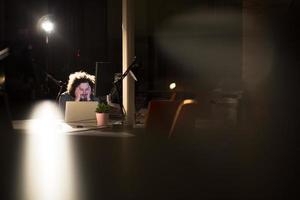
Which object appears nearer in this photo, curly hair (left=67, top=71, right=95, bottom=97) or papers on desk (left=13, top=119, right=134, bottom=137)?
papers on desk (left=13, top=119, right=134, bottom=137)

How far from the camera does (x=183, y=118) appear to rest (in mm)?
6508

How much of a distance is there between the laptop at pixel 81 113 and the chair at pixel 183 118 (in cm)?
170

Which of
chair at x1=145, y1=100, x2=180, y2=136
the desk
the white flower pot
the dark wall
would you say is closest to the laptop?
the white flower pot

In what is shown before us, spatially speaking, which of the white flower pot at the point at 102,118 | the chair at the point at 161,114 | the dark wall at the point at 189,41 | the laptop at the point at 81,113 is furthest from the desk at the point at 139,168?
the dark wall at the point at 189,41

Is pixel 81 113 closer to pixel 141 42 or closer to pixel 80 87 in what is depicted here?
pixel 80 87

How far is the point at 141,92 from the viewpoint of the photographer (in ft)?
49.4

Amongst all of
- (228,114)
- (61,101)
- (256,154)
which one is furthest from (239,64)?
(256,154)

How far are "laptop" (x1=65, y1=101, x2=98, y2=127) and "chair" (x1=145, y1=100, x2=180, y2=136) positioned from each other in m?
1.03

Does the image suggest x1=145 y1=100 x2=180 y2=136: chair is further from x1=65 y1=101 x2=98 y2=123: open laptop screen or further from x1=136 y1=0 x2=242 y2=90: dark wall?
x1=136 y1=0 x2=242 y2=90: dark wall

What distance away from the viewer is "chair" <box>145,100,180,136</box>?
7102 mm

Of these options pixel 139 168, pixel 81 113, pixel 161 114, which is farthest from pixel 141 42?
pixel 139 168

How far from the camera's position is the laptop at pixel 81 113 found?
25.4 feet

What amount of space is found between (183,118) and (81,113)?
1.96 meters

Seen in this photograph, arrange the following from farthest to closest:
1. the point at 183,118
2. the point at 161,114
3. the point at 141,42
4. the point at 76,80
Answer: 1. the point at 141,42
2. the point at 76,80
3. the point at 161,114
4. the point at 183,118
